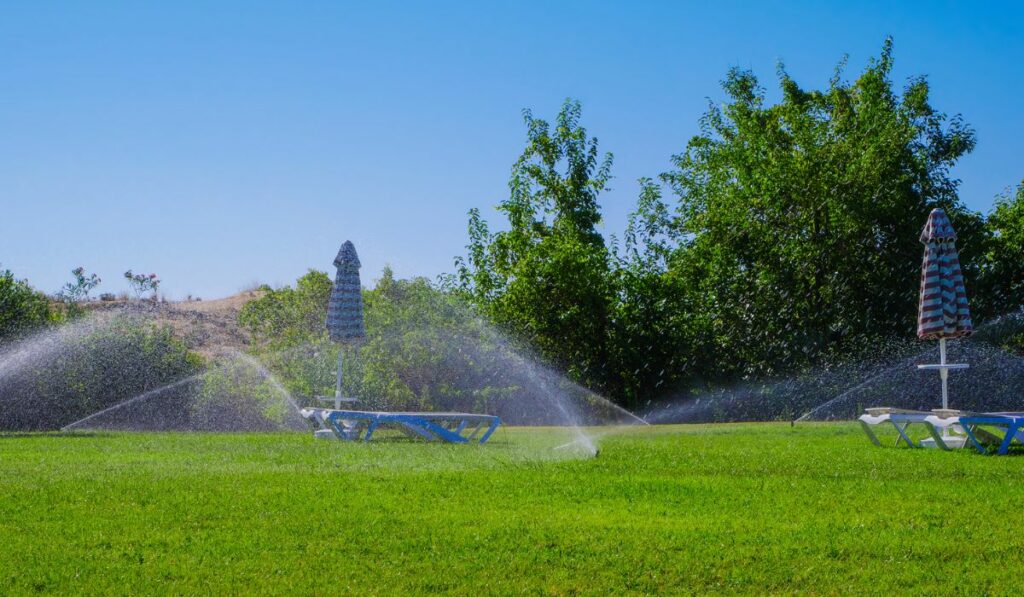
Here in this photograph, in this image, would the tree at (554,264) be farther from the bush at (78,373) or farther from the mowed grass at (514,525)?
the mowed grass at (514,525)

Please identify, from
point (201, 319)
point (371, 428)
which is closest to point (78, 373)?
point (371, 428)

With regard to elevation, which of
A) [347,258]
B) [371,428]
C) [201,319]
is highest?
[201,319]

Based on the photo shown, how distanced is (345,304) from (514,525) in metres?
9.22

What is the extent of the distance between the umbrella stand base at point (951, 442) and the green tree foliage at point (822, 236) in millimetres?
9323

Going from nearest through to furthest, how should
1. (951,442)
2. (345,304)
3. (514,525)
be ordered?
(514,525) → (951,442) → (345,304)

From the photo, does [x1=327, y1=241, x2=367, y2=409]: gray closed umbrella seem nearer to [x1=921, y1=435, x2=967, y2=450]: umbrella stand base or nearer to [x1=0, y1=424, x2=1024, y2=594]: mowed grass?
[x1=0, y1=424, x2=1024, y2=594]: mowed grass

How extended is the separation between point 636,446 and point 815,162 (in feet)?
41.6

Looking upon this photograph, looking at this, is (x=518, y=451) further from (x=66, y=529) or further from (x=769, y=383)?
(x=769, y=383)

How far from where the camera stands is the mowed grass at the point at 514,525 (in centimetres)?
436

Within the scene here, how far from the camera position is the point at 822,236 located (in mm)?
21312

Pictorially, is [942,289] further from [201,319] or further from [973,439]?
[201,319]

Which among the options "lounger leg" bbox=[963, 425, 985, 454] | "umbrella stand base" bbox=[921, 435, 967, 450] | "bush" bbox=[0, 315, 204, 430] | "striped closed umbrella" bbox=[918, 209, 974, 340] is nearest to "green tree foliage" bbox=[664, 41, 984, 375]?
"striped closed umbrella" bbox=[918, 209, 974, 340]

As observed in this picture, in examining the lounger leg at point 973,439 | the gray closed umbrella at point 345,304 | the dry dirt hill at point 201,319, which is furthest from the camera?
the dry dirt hill at point 201,319

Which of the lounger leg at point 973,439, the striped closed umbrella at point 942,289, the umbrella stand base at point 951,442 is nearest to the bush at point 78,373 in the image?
the striped closed umbrella at point 942,289
